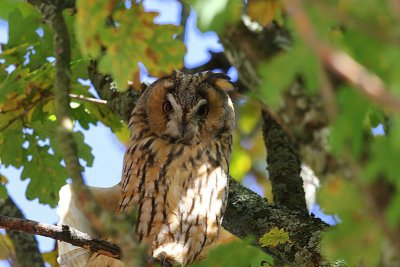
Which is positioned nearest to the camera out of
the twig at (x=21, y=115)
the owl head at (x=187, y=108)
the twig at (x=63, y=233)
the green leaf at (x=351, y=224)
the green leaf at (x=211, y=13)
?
the green leaf at (x=351, y=224)

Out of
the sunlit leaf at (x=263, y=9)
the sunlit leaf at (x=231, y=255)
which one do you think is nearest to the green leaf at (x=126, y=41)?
A: the sunlit leaf at (x=263, y=9)

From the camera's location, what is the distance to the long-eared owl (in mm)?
3369

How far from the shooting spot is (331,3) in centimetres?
142

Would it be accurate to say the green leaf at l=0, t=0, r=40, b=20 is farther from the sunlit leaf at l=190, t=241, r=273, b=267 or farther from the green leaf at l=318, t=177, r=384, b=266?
the green leaf at l=318, t=177, r=384, b=266

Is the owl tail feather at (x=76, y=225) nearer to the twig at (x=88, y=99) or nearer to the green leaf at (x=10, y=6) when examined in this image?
the twig at (x=88, y=99)

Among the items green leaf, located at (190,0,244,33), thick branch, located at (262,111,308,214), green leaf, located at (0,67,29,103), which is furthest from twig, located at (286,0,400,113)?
thick branch, located at (262,111,308,214)

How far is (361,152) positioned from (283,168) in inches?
107

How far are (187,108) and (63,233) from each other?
1485 mm

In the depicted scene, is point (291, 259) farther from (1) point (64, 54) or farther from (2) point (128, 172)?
(1) point (64, 54)

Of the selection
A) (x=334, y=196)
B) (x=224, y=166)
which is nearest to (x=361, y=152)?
(x=334, y=196)

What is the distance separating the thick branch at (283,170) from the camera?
3.96 m

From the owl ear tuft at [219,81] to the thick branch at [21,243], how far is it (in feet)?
4.52

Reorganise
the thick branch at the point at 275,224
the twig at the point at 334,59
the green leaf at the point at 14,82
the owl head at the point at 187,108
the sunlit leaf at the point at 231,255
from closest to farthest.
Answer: the twig at the point at 334,59, the sunlit leaf at the point at 231,255, the thick branch at the point at 275,224, the green leaf at the point at 14,82, the owl head at the point at 187,108

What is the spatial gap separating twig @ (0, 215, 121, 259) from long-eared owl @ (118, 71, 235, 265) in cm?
71
